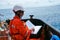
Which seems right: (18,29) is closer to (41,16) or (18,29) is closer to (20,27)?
(20,27)

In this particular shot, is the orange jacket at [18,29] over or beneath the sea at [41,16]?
over

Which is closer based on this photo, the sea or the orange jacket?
the orange jacket

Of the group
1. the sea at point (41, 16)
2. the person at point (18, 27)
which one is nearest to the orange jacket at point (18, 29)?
the person at point (18, 27)

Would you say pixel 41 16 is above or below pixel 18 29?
below

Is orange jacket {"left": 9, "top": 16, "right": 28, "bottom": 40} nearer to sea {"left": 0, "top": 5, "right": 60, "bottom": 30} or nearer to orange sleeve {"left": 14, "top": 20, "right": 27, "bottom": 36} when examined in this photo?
orange sleeve {"left": 14, "top": 20, "right": 27, "bottom": 36}

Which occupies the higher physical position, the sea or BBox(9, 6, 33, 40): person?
BBox(9, 6, 33, 40): person

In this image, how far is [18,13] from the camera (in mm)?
2658

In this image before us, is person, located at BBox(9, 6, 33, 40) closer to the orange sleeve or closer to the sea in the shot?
the orange sleeve

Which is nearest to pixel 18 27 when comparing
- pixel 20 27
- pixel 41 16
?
pixel 20 27

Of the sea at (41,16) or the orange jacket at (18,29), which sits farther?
the sea at (41,16)

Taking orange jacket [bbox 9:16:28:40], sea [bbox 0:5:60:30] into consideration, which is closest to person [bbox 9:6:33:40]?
orange jacket [bbox 9:16:28:40]

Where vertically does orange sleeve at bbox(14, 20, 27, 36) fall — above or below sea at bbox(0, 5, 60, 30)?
above

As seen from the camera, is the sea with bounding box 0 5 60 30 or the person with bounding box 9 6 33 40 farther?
the sea with bounding box 0 5 60 30

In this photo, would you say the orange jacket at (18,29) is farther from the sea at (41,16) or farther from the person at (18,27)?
the sea at (41,16)
